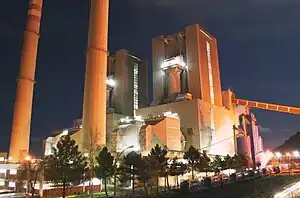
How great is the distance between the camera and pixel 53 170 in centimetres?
3781

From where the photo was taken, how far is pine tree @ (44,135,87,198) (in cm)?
3713

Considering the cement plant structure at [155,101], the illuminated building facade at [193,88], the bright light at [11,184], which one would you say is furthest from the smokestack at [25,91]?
the illuminated building facade at [193,88]

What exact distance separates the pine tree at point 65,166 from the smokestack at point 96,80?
57.1 feet

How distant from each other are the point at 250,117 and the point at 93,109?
57.4 meters

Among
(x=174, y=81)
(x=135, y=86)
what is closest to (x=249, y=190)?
(x=174, y=81)

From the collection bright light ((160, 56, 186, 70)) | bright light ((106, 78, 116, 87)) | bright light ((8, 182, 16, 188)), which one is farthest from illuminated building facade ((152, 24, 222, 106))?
bright light ((8, 182, 16, 188))

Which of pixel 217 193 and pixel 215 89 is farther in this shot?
pixel 215 89

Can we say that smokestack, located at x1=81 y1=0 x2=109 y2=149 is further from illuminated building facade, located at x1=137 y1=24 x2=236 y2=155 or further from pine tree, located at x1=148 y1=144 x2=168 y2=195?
illuminated building facade, located at x1=137 y1=24 x2=236 y2=155

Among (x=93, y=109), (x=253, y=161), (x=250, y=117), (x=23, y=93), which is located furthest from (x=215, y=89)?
(x=23, y=93)

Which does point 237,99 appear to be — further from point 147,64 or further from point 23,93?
point 23,93

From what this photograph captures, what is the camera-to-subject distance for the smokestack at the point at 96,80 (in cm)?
6112

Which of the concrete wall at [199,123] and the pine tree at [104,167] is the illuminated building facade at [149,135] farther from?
the pine tree at [104,167]

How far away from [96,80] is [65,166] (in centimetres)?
2859

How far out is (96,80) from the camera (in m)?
63.5
